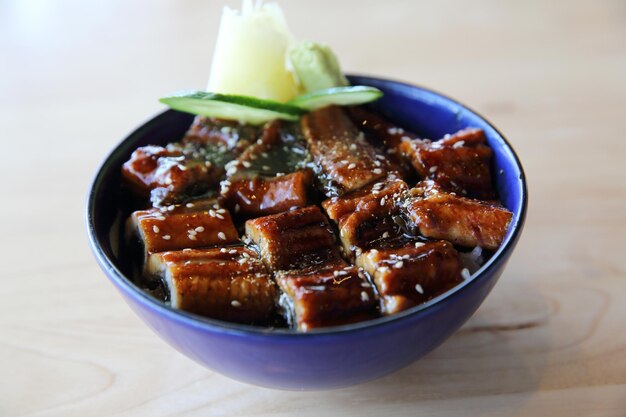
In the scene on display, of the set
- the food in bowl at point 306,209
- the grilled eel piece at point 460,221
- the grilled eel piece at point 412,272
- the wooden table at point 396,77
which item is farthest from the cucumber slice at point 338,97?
the wooden table at point 396,77

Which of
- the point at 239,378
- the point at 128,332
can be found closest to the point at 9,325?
the point at 128,332

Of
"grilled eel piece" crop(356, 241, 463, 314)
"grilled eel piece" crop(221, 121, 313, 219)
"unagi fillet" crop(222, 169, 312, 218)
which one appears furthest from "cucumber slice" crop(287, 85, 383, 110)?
"grilled eel piece" crop(356, 241, 463, 314)

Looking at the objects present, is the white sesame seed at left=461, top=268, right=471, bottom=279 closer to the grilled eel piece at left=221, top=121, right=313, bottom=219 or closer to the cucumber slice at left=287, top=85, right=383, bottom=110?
the grilled eel piece at left=221, top=121, right=313, bottom=219

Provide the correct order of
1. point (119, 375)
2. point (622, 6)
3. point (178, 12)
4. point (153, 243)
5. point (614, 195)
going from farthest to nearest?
point (178, 12), point (622, 6), point (614, 195), point (119, 375), point (153, 243)

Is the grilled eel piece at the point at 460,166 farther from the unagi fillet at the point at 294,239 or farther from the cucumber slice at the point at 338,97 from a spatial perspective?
the unagi fillet at the point at 294,239

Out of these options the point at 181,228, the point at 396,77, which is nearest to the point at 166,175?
the point at 181,228

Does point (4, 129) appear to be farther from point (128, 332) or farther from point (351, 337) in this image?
point (351, 337)
